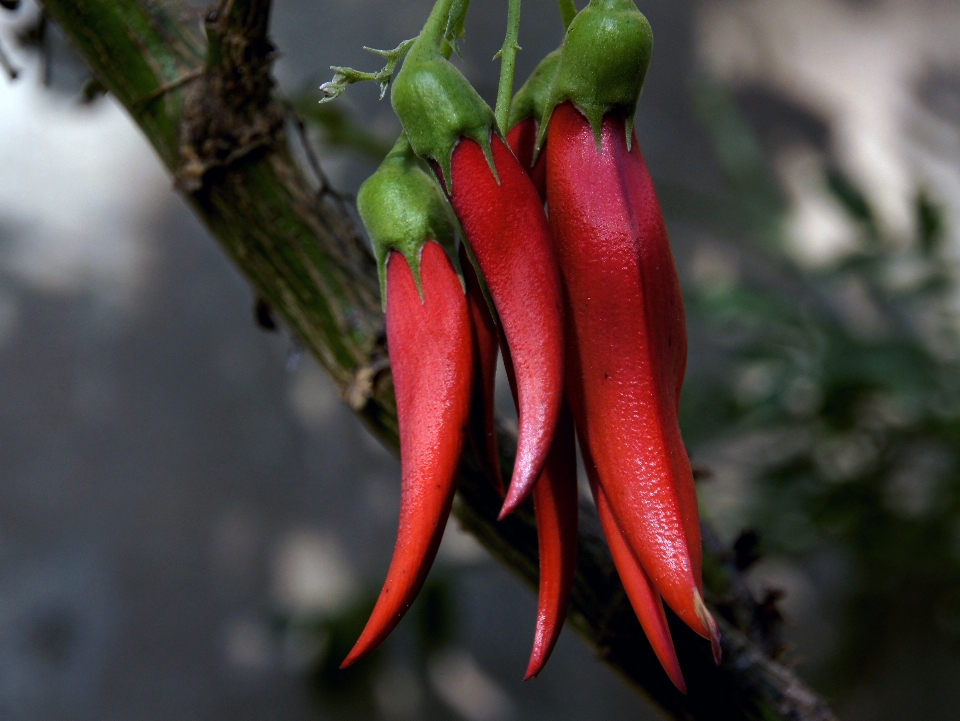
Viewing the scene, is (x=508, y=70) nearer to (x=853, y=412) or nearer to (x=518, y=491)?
(x=518, y=491)

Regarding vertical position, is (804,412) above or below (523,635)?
above

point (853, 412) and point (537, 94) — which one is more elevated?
point (537, 94)

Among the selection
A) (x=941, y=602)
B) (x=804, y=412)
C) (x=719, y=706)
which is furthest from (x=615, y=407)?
(x=941, y=602)

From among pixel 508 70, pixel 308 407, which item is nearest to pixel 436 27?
pixel 508 70

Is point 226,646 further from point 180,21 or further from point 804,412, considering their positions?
point 180,21

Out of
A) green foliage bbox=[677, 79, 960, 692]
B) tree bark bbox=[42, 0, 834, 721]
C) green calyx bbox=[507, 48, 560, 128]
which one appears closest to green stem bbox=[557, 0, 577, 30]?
green calyx bbox=[507, 48, 560, 128]

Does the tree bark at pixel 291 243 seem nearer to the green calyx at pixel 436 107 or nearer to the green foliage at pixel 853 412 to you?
the green calyx at pixel 436 107

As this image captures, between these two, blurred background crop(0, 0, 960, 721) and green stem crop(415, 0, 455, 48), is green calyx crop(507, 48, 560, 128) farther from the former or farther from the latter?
blurred background crop(0, 0, 960, 721)
